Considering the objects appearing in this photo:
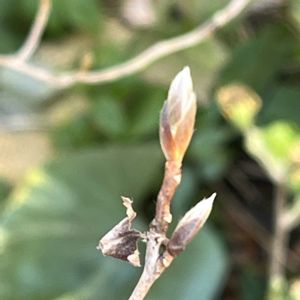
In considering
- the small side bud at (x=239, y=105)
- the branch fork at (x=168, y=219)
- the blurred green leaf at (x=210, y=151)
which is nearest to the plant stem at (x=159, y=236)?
the branch fork at (x=168, y=219)

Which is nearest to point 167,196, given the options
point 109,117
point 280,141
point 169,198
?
point 169,198

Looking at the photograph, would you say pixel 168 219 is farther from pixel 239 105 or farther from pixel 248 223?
pixel 248 223

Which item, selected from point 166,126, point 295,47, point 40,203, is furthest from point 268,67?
point 166,126

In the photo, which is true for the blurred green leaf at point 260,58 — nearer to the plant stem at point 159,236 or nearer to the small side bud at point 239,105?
the small side bud at point 239,105

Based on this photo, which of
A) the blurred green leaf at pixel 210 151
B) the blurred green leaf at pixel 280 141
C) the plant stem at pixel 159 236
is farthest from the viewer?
the blurred green leaf at pixel 210 151

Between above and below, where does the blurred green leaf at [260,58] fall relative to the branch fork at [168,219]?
above

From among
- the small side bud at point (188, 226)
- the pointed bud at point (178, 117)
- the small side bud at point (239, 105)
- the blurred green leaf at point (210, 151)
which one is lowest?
the small side bud at point (188, 226)

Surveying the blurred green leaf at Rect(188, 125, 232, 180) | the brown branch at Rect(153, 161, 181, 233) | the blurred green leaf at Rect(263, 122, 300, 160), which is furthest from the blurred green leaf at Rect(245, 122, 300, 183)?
the brown branch at Rect(153, 161, 181, 233)
